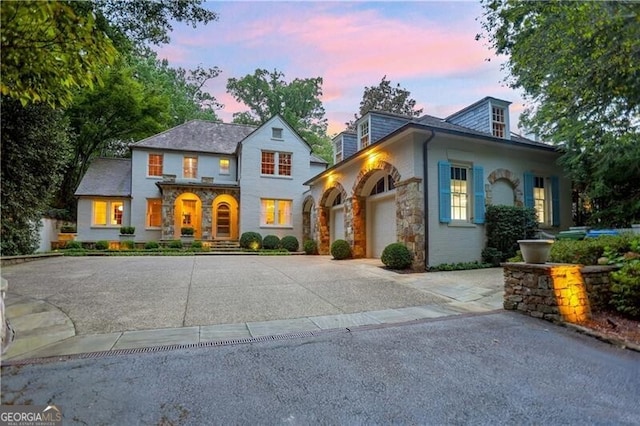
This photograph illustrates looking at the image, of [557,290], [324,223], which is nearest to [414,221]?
[557,290]

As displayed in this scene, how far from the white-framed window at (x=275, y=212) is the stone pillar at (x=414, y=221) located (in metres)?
9.99

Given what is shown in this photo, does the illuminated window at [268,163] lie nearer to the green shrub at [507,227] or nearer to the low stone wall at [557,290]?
the green shrub at [507,227]

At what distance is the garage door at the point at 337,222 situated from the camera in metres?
14.3

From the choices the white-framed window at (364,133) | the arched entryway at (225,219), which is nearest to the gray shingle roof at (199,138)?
the arched entryway at (225,219)

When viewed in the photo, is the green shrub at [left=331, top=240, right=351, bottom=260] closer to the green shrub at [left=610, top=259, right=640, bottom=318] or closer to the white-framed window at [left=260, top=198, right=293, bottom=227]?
the white-framed window at [left=260, top=198, right=293, bottom=227]

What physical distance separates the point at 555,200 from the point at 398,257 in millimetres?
6849

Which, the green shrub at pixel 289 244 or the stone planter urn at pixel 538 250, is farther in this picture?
the green shrub at pixel 289 244

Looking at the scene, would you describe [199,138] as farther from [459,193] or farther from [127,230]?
[459,193]

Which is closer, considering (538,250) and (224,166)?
(538,250)

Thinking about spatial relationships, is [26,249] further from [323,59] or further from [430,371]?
[430,371]

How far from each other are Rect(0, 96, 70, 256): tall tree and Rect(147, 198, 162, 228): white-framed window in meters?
7.11

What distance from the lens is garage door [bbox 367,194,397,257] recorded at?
10.9 m

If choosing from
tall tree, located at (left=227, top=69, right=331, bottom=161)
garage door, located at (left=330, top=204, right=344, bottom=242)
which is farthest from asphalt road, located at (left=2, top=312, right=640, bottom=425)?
tall tree, located at (left=227, top=69, right=331, bottom=161)

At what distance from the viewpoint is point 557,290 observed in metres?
4.30
